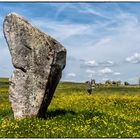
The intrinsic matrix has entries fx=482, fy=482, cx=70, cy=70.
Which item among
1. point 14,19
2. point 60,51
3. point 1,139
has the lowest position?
point 1,139

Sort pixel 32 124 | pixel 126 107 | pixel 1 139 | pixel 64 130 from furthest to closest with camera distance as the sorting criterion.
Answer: pixel 126 107 → pixel 32 124 → pixel 64 130 → pixel 1 139

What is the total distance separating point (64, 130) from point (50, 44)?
5886 mm

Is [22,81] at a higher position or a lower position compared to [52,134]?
higher

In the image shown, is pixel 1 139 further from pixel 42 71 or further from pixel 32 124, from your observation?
pixel 42 71

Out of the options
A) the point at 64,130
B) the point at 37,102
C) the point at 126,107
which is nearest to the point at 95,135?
the point at 64,130

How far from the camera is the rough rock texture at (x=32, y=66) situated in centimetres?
2630

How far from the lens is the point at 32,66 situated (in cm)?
2652

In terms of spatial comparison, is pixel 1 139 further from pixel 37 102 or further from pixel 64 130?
pixel 37 102

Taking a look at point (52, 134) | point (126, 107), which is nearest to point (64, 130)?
point (52, 134)

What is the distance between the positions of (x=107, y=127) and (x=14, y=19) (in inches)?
328

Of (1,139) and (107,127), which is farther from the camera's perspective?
(107,127)

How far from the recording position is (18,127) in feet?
76.0

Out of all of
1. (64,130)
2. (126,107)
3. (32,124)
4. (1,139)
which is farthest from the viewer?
(126,107)

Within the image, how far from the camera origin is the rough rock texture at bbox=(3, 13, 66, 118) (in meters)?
26.3
